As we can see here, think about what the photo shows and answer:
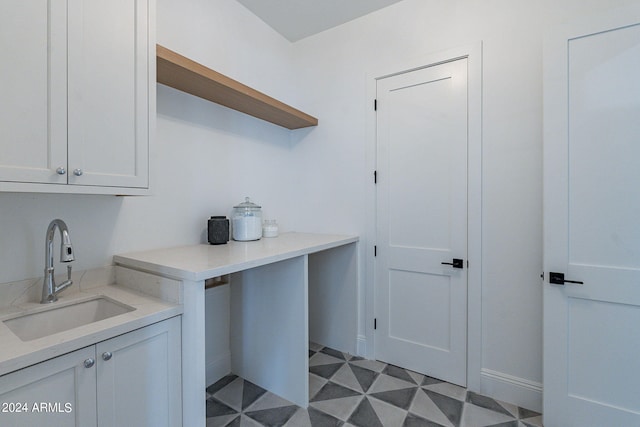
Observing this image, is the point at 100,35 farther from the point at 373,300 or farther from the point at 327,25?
the point at 373,300

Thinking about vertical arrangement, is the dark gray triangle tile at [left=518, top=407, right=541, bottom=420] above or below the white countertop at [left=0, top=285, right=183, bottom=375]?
below

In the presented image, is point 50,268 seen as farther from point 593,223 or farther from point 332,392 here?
point 593,223

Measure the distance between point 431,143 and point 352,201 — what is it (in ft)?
2.41

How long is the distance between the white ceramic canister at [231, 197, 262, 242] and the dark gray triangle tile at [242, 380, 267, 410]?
3.25ft

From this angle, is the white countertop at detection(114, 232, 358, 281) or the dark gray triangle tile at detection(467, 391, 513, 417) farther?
the dark gray triangle tile at detection(467, 391, 513, 417)

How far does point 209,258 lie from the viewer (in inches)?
57.7

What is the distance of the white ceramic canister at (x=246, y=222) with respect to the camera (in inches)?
80.7

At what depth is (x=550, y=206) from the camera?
61.2 inches

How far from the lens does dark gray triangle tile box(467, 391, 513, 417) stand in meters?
1.73

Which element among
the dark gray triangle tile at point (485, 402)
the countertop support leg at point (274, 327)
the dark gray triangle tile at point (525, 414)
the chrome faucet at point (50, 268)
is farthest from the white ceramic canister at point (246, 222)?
the dark gray triangle tile at point (525, 414)

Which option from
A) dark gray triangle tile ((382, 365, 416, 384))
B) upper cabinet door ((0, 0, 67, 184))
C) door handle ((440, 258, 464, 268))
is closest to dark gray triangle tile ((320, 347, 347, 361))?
dark gray triangle tile ((382, 365, 416, 384))

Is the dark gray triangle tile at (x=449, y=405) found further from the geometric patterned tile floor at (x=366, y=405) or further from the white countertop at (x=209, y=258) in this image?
the white countertop at (x=209, y=258)

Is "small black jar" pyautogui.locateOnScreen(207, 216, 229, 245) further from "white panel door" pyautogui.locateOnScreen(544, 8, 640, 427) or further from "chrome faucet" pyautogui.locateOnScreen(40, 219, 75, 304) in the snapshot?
"white panel door" pyautogui.locateOnScreen(544, 8, 640, 427)

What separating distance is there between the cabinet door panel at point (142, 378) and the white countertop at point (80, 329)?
40 millimetres
